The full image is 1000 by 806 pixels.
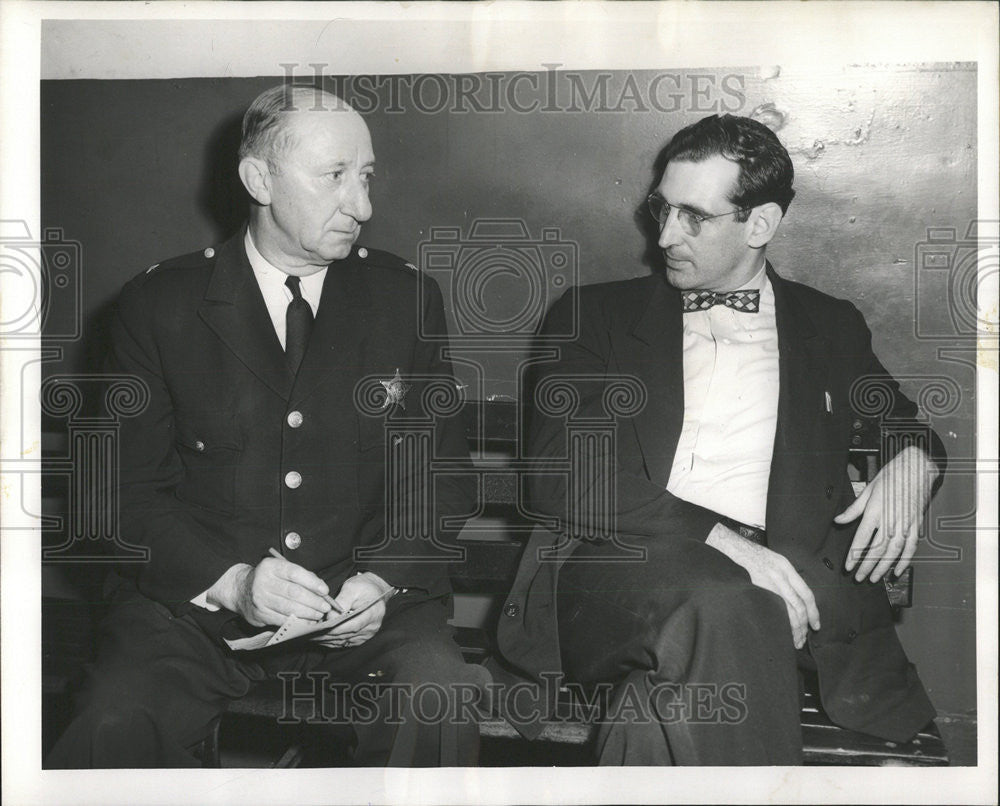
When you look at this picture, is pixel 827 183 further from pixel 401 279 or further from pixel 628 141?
pixel 401 279

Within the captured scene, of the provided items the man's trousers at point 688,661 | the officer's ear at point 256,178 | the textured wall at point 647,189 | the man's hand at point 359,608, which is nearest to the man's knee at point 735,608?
the man's trousers at point 688,661

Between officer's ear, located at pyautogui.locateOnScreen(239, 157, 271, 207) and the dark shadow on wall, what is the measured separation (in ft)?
0.06

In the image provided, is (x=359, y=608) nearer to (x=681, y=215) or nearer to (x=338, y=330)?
(x=338, y=330)

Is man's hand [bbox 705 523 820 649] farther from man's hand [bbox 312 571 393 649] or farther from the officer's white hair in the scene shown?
the officer's white hair

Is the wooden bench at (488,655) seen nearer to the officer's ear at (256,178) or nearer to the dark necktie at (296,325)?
the dark necktie at (296,325)

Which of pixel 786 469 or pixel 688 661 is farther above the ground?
pixel 786 469

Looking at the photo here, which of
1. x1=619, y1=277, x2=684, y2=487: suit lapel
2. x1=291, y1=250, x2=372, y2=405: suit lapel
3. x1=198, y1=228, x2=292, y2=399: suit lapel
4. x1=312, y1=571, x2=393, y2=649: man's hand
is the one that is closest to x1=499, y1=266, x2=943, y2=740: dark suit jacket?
x1=619, y1=277, x2=684, y2=487: suit lapel

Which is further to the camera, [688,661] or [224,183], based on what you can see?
[224,183]

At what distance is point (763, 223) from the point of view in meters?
1.86

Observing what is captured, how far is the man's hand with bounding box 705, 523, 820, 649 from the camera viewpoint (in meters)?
1.77

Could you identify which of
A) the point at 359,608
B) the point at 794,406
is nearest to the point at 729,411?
the point at 794,406

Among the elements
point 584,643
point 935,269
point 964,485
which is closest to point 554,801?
point 584,643

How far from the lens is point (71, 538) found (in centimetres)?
186

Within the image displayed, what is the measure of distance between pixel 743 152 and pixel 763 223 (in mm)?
138
